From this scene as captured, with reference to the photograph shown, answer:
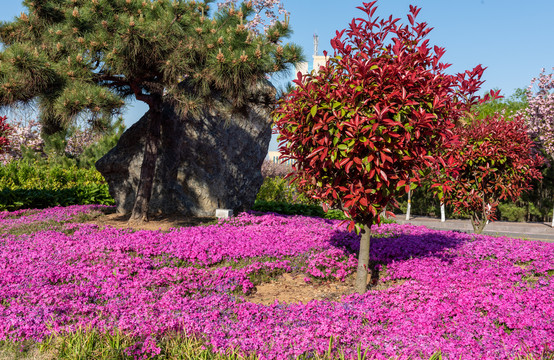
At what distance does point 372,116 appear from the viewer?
3812 millimetres

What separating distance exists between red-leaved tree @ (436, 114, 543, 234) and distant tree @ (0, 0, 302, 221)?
4.61 metres

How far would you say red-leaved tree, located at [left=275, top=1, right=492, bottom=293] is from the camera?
3865mm

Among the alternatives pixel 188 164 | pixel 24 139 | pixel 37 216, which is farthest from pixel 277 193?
pixel 24 139

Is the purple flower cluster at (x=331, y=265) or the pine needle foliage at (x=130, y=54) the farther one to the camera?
the pine needle foliage at (x=130, y=54)

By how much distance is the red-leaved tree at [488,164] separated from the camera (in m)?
8.80

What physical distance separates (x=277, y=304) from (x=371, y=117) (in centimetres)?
206

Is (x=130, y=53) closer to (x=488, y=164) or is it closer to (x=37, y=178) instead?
(x=488, y=164)

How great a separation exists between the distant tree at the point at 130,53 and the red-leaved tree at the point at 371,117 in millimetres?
2615

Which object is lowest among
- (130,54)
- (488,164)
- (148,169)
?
(148,169)

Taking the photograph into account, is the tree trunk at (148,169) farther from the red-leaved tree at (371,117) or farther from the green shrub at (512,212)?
the green shrub at (512,212)

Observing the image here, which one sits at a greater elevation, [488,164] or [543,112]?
[543,112]

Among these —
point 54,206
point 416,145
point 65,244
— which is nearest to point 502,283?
point 416,145

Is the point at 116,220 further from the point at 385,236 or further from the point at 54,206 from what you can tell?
the point at 385,236

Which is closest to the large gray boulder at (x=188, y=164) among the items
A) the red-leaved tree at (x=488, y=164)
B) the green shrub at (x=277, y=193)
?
the green shrub at (x=277, y=193)
